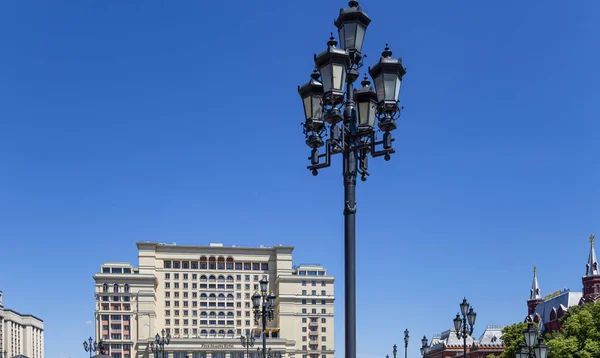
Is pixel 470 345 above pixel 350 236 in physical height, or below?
below

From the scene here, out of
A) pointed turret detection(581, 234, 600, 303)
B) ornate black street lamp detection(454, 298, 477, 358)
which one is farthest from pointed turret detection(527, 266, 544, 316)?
ornate black street lamp detection(454, 298, 477, 358)

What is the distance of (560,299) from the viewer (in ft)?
324

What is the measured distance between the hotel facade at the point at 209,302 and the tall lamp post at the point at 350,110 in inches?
4466

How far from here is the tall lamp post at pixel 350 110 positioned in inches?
442

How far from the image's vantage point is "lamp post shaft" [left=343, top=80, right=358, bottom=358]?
36.6 ft

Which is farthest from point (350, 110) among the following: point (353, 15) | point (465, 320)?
point (465, 320)

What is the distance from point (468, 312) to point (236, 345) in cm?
10176

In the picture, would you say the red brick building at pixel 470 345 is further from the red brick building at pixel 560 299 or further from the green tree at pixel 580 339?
the green tree at pixel 580 339

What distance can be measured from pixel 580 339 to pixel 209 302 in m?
88.3

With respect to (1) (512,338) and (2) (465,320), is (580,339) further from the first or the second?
(2) (465,320)

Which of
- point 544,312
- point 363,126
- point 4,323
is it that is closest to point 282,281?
point 544,312

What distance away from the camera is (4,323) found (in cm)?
19488

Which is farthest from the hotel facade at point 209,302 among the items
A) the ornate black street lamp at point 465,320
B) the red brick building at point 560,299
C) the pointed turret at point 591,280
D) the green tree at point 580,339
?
the ornate black street lamp at point 465,320

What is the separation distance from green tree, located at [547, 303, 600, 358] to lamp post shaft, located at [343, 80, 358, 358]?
54531 millimetres
